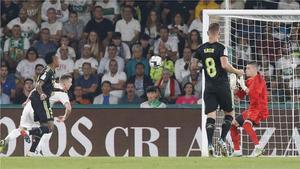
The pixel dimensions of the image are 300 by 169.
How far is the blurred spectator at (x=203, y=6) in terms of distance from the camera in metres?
25.0

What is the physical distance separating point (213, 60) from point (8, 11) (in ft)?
28.5

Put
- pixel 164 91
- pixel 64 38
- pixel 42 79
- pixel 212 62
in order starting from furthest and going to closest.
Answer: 1. pixel 64 38
2. pixel 164 91
3. pixel 42 79
4. pixel 212 62

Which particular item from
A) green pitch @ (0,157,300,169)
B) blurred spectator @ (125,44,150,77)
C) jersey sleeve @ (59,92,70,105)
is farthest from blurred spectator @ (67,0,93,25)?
green pitch @ (0,157,300,169)

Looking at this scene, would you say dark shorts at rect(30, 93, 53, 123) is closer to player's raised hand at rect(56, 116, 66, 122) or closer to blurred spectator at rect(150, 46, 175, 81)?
player's raised hand at rect(56, 116, 66, 122)

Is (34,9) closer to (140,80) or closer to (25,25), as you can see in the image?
(25,25)

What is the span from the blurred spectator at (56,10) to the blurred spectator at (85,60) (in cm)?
117

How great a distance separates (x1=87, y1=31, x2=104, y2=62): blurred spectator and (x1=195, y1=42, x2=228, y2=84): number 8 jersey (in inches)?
262

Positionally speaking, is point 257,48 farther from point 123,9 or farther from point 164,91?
point 123,9

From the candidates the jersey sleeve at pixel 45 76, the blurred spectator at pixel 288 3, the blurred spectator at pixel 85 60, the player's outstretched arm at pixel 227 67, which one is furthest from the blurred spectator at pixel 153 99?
the player's outstretched arm at pixel 227 67

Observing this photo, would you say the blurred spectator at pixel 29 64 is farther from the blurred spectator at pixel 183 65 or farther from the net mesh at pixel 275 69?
the net mesh at pixel 275 69

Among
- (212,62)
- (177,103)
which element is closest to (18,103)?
(177,103)

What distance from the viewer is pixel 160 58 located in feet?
78.4

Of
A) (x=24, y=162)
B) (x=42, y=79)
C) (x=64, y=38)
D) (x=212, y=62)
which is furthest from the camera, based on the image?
(x=64, y=38)

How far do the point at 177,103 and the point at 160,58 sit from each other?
4.26ft
